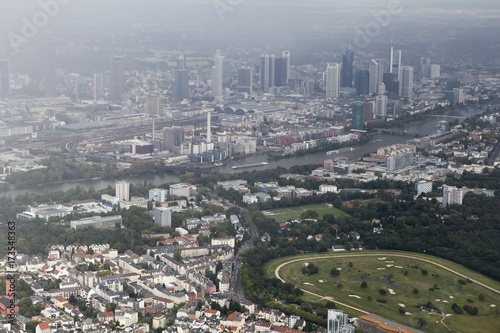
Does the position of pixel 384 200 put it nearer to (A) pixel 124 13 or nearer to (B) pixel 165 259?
(B) pixel 165 259

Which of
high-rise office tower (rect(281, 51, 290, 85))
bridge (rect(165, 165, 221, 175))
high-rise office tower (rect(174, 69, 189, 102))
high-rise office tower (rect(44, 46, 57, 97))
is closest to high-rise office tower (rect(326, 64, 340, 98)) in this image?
high-rise office tower (rect(281, 51, 290, 85))

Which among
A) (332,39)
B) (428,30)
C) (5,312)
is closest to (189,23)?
(332,39)

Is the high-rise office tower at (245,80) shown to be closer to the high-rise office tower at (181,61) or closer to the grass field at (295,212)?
the high-rise office tower at (181,61)

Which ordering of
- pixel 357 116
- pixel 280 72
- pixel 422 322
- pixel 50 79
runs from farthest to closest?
1. pixel 280 72
2. pixel 50 79
3. pixel 357 116
4. pixel 422 322

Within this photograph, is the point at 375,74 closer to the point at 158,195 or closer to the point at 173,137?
the point at 173,137

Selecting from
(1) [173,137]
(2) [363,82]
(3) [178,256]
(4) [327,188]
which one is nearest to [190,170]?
(1) [173,137]

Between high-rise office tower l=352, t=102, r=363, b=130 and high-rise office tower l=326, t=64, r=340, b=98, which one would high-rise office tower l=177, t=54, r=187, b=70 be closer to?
high-rise office tower l=326, t=64, r=340, b=98
